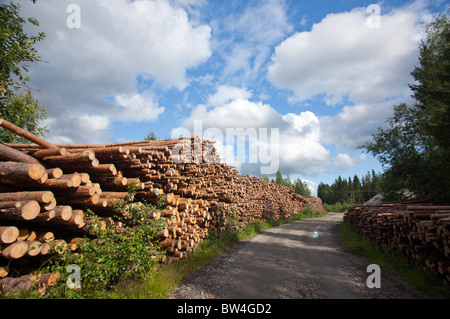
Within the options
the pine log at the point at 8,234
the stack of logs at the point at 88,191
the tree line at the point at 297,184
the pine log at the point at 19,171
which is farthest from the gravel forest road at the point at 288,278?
the tree line at the point at 297,184

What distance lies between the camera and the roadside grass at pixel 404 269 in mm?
5288

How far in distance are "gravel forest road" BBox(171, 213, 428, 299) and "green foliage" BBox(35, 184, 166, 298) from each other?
112cm

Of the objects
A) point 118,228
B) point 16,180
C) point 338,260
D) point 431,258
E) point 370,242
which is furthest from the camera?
point 370,242

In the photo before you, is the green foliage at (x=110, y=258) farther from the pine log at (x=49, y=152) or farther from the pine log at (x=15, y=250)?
the pine log at (x=49, y=152)

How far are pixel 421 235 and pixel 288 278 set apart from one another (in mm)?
4058

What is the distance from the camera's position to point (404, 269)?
677 cm

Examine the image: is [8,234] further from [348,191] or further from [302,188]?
[348,191]

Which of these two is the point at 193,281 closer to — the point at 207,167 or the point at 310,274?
the point at 310,274

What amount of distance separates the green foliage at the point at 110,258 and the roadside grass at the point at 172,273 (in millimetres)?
222

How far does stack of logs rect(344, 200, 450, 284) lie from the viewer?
5562 mm

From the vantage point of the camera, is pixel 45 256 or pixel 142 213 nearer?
pixel 45 256

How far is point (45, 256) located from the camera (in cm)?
455
